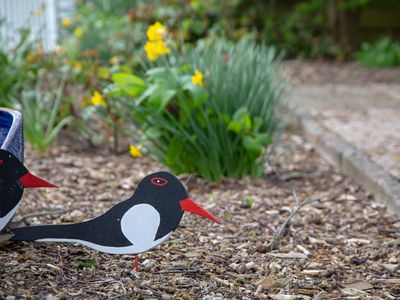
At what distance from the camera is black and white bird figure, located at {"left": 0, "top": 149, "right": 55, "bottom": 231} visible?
234 cm

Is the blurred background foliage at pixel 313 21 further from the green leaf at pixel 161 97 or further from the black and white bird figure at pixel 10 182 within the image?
the black and white bird figure at pixel 10 182

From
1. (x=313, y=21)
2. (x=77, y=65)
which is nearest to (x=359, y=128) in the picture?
(x=77, y=65)

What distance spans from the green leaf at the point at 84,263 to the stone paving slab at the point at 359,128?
5.31 ft

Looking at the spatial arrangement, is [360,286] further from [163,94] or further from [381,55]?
[381,55]

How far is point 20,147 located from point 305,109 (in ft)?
12.9

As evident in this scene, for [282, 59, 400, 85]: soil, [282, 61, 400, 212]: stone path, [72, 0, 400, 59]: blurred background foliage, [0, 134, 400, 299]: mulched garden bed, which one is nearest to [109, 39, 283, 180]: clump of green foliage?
[0, 134, 400, 299]: mulched garden bed

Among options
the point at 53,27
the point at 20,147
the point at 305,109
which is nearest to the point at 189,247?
the point at 20,147

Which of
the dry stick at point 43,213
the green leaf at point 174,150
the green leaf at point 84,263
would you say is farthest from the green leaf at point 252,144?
the green leaf at point 84,263

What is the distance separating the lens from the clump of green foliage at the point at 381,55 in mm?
9517

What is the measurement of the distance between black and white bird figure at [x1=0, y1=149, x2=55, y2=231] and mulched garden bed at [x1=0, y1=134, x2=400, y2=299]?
0.18 m

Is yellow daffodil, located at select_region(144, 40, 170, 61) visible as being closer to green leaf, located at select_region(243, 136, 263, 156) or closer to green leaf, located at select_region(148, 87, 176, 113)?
green leaf, located at select_region(148, 87, 176, 113)

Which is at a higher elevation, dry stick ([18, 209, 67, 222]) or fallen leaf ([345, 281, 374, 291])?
dry stick ([18, 209, 67, 222])

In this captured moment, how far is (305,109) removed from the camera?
243 inches

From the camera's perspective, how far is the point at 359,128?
214 inches
